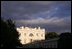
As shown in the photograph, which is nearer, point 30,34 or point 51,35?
point 30,34

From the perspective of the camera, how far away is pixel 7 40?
1572 inches

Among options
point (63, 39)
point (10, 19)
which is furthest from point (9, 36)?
point (10, 19)

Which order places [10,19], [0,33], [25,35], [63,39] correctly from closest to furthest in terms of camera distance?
[0,33]
[63,39]
[10,19]
[25,35]

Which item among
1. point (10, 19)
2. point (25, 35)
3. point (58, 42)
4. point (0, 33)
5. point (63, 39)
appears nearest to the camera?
point (0, 33)

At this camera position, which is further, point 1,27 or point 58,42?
point 58,42

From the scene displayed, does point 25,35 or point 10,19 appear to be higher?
point 10,19

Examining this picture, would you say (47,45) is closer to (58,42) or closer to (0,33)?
(58,42)

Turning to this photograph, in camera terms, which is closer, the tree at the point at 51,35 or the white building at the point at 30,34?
the white building at the point at 30,34

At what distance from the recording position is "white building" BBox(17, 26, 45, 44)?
119481 millimetres

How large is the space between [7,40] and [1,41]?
1106 millimetres

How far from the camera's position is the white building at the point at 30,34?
392ft

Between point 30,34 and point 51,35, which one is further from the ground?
point 30,34

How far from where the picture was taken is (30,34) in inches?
4791

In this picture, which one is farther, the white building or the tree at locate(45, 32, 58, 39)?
the tree at locate(45, 32, 58, 39)
